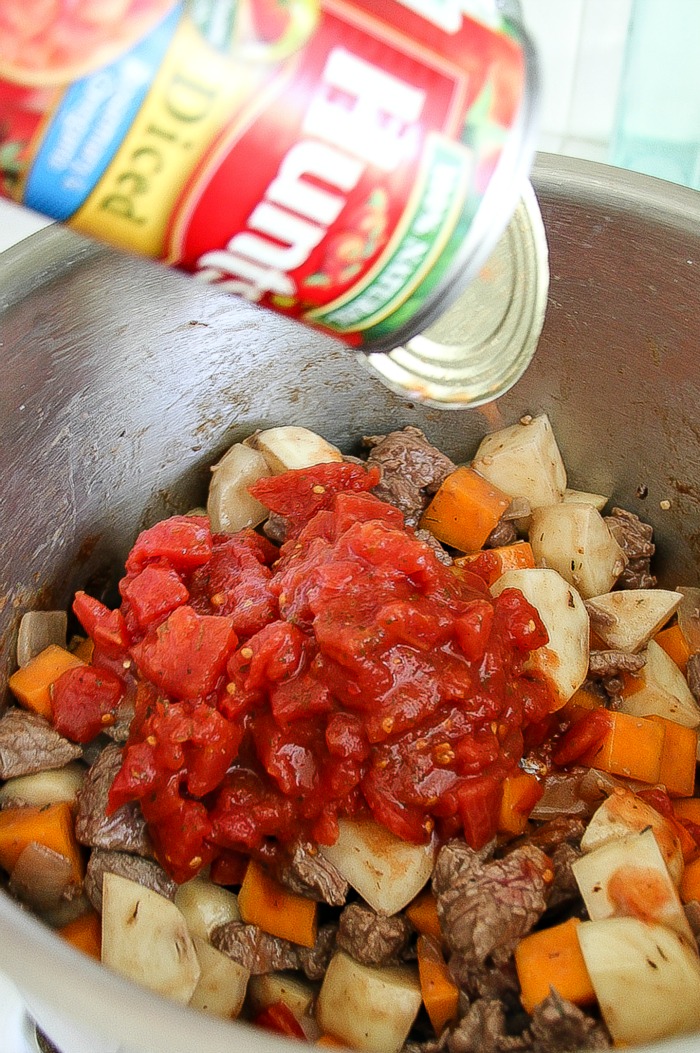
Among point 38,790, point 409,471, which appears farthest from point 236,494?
point 38,790

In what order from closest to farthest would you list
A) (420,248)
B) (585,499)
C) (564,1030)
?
(420,248) < (564,1030) < (585,499)

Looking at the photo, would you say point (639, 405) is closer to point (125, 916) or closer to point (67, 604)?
point (67, 604)

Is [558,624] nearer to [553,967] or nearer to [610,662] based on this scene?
[610,662]

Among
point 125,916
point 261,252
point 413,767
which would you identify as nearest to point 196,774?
point 125,916

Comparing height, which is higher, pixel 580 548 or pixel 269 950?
pixel 580 548

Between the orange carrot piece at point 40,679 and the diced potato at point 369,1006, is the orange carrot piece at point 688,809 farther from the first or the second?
the orange carrot piece at point 40,679

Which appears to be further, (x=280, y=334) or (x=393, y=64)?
(x=280, y=334)

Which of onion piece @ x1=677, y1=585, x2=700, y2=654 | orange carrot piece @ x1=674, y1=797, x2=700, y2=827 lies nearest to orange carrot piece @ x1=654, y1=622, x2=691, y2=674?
onion piece @ x1=677, y1=585, x2=700, y2=654

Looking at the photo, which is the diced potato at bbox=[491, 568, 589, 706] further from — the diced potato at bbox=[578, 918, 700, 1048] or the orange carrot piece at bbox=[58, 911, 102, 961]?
the orange carrot piece at bbox=[58, 911, 102, 961]
